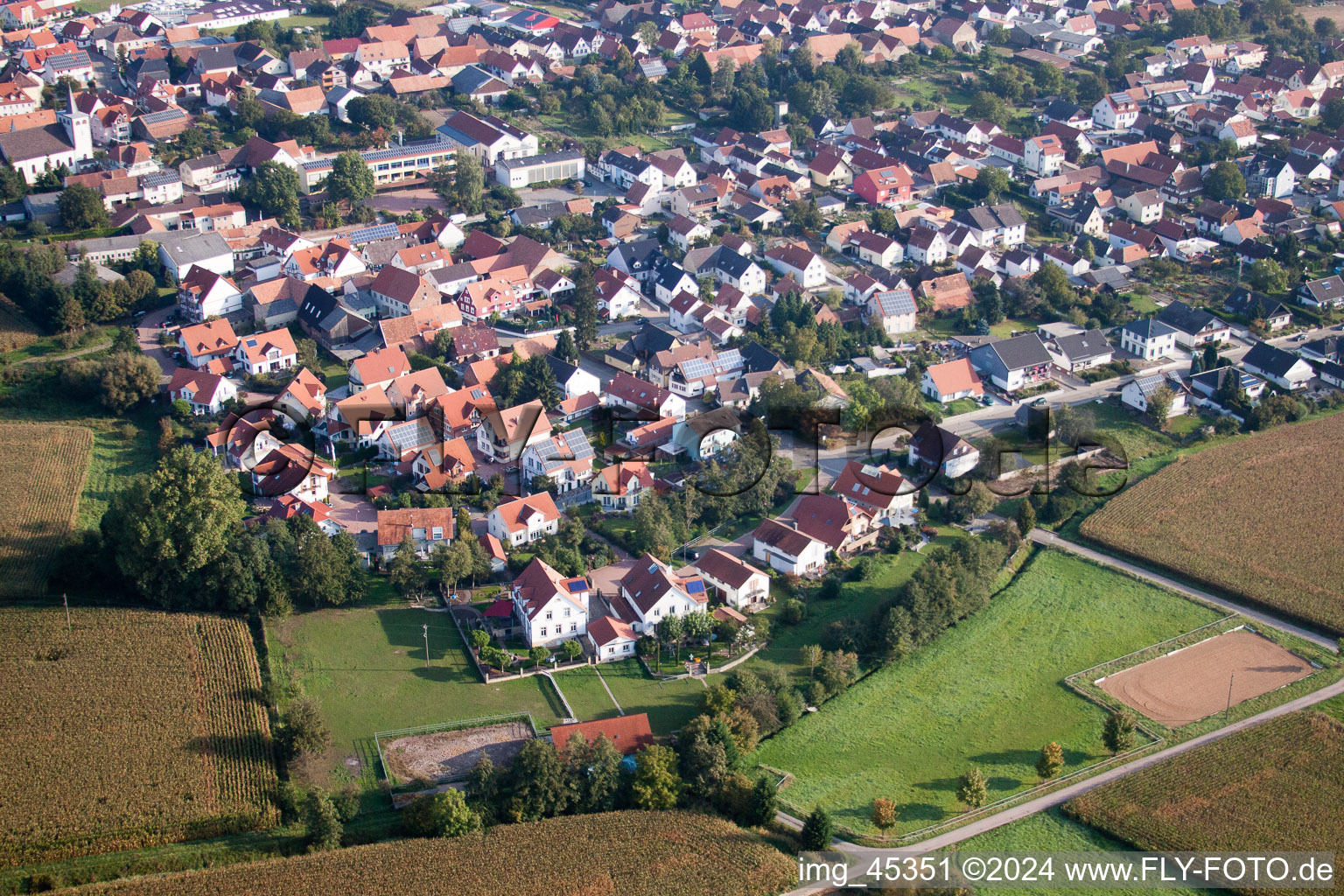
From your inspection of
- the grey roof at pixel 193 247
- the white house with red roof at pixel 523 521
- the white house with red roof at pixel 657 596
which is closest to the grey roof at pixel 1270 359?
the white house with red roof at pixel 657 596

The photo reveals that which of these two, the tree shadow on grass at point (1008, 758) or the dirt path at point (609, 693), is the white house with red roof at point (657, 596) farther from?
the tree shadow on grass at point (1008, 758)

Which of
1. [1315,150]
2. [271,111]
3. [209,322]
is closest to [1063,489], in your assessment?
[209,322]

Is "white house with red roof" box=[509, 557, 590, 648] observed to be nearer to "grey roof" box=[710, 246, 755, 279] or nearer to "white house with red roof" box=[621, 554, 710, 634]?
"white house with red roof" box=[621, 554, 710, 634]

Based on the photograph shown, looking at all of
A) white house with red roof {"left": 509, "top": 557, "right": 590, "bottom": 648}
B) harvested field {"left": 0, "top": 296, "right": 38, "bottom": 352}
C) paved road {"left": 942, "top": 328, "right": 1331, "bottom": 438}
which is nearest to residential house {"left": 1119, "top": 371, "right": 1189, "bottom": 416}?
paved road {"left": 942, "top": 328, "right": 1331, "bottom": 438}

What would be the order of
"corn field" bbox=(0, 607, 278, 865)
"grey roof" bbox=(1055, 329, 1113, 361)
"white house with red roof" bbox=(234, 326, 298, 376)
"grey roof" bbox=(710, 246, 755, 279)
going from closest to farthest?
"corn field" bbox=(0, 607, 278, 865)
"white house with red roof" bbox=(234, 326, 298, 376)
"grey roof" bbox=(1055, 329, 1113, 361)
"grey roof" bbox=(710, 246, 755, 279)

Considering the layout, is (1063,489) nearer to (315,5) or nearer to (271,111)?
(271,111)
